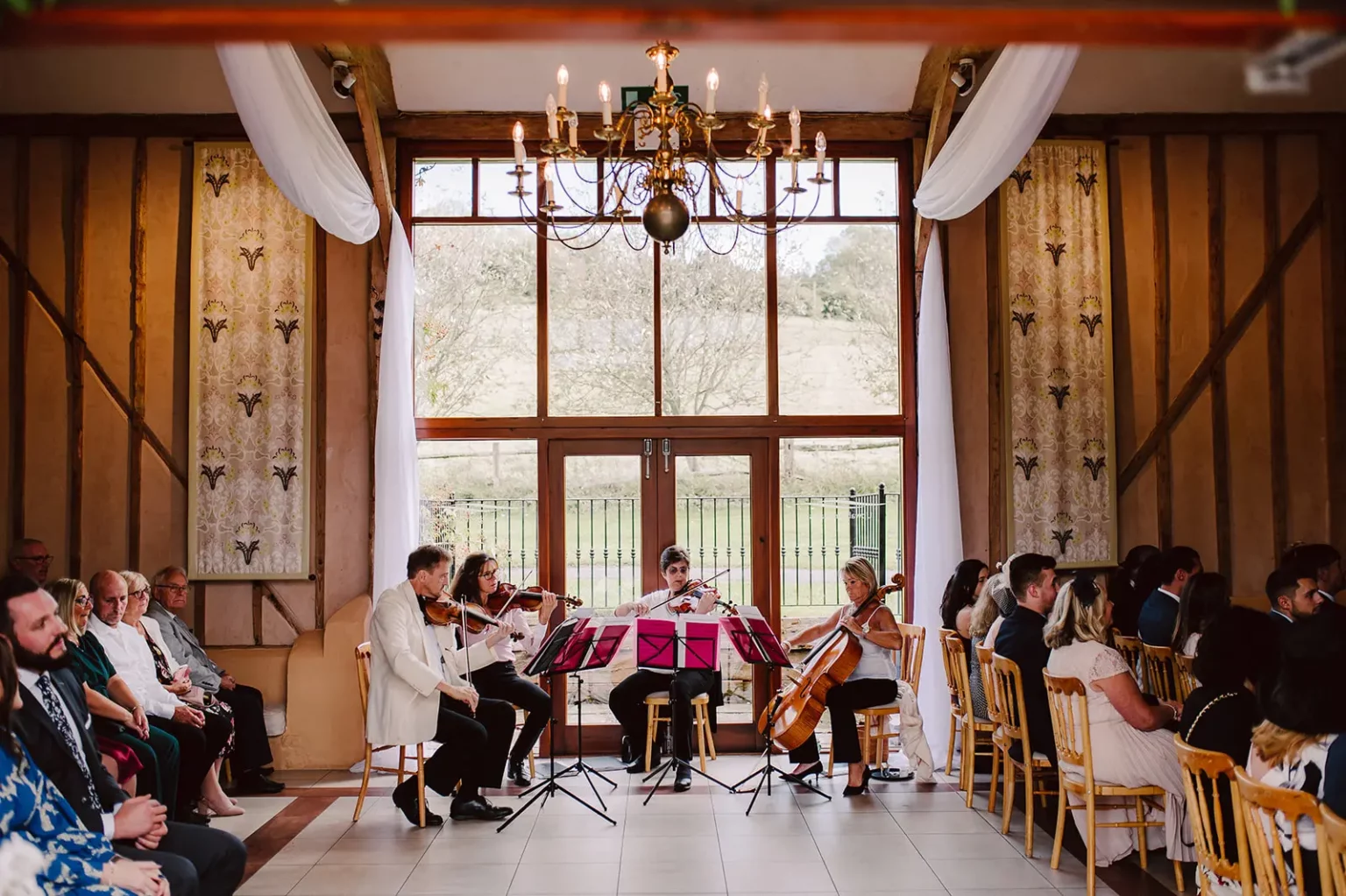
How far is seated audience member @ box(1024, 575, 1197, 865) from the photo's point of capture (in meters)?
4.63

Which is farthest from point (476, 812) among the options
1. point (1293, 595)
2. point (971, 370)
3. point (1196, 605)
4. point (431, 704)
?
point (971, 370)

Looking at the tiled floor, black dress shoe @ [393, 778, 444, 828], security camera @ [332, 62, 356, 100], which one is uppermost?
security camera @ [332, 62, 356, 100]

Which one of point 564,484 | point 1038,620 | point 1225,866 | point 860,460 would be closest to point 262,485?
point 564,484

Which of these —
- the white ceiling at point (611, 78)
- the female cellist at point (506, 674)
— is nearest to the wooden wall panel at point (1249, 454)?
the white ceiling at point (611, 78)

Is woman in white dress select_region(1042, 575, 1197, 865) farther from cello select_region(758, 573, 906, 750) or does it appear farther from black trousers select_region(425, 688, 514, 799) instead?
black trousers select_region(425, 688, 514, 799)

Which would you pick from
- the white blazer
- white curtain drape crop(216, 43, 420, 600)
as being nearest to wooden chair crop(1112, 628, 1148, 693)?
the white blazer

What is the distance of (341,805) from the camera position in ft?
20.9

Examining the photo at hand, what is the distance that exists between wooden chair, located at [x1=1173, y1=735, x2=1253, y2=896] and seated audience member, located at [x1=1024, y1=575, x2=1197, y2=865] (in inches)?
33.4

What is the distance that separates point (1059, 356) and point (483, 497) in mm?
3984

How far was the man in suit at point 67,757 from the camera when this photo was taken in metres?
3.49

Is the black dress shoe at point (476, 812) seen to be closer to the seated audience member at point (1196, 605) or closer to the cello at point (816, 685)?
the cello at point (816, 685)

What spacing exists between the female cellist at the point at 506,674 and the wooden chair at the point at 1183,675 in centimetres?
315

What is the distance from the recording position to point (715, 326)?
7898mm

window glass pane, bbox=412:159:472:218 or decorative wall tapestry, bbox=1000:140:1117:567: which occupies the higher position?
window glass pane, bbox=412:159:472:218
